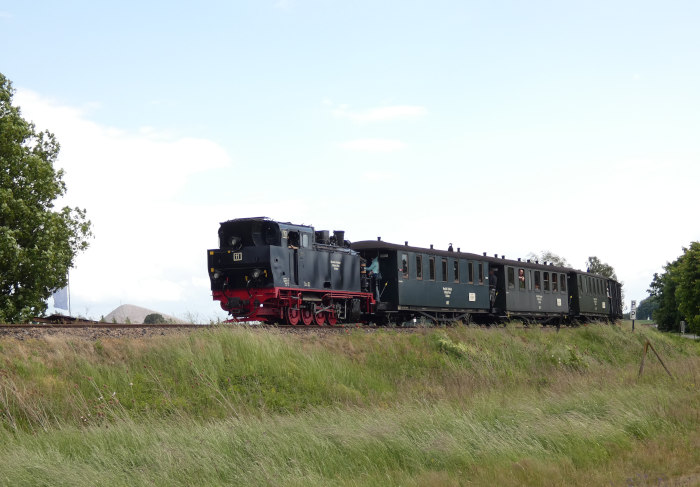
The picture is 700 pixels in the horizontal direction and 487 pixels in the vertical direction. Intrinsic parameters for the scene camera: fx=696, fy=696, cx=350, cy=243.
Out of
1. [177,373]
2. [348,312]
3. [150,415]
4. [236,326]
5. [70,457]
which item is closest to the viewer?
[70,457]

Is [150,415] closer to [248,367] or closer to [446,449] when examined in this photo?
[248,367]

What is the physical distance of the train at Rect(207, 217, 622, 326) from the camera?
2080 centimetres

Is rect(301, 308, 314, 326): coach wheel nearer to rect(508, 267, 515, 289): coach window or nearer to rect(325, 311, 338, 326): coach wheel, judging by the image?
rect(325, 311, 338, 326): coach wheel

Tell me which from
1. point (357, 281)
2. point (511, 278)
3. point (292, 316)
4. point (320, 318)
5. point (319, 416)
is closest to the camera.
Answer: point (319, 416)

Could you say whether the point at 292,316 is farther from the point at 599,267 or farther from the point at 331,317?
the point at 599,267

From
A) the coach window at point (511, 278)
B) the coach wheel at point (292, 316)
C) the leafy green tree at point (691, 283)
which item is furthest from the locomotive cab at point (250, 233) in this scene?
the leafy green tree at point (691, 283)

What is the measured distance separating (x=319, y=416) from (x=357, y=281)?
1181 cm

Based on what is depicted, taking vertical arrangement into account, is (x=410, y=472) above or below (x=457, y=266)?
below

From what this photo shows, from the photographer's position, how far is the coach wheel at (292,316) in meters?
21.0

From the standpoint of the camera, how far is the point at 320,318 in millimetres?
22484

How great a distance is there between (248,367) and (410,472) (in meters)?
5.91

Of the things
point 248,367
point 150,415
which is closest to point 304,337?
point 248,367

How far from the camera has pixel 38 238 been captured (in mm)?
26406

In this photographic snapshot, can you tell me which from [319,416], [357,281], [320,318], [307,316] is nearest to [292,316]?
[307,316]
